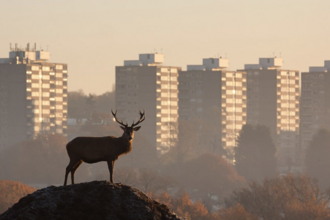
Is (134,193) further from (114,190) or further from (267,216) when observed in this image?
(267,216)

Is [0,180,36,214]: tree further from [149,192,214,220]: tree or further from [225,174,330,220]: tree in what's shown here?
[225,174,330,220]: tree

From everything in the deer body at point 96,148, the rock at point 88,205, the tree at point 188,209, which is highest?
the deer body at point 96,148

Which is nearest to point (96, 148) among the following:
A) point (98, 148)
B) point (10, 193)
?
point (98, 148)

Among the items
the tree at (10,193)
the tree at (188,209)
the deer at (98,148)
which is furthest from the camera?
the tree at (10,193)

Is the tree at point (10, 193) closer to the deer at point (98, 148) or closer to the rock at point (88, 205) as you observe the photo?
the deer at point (98, 148)

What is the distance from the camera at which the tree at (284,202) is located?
497 ft

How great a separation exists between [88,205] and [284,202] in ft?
446

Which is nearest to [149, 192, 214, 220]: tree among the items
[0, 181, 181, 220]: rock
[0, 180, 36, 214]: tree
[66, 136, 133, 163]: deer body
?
[0, 180, 36, 214]: tree

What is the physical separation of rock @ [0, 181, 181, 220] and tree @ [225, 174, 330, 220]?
12061 cm

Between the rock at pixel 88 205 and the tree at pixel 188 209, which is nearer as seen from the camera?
the rock at pixel 88 205

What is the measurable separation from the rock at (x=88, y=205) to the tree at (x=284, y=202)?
120607 mm

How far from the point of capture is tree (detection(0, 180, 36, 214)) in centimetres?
16212

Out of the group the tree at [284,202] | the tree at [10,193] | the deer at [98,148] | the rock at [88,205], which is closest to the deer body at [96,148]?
the deer at [98,148]

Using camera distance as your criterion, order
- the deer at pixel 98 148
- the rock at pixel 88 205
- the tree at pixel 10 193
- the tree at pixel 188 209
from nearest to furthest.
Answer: the rock at pixel 88 205, the deer at pixel 98 148, the tree at pixel 188 209, the tree at pixel 10 193
